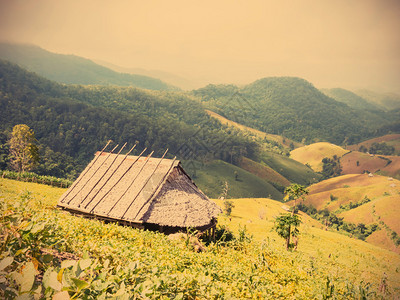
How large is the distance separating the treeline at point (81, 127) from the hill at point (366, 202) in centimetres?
4197

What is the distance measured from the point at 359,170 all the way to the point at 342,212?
70.2 m

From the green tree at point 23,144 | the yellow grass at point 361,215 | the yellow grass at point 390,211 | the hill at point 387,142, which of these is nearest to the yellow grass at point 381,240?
the yellow grass at point 390,211

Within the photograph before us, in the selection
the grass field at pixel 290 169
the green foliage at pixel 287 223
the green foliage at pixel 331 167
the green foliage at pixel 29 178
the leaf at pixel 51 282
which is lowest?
the grass field at pixel 290 169

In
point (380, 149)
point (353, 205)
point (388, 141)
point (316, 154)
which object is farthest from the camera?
point (388, 141)

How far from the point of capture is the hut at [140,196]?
1432cm

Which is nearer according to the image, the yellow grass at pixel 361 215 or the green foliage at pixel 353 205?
the yellow grass at pixel 361 215

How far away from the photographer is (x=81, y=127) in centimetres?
9719

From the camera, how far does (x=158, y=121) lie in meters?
120

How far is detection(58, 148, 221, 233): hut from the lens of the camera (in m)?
14.3

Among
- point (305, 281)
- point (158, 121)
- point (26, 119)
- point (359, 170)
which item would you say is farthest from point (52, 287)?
point (359, 170)

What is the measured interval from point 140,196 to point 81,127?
311ft

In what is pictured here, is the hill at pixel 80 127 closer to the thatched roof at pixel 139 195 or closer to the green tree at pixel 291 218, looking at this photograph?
the thatched roof at pixel 139 195

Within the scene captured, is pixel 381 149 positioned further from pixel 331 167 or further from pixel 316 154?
pixel 331 167

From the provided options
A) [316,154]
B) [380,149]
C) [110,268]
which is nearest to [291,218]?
[110,268]
